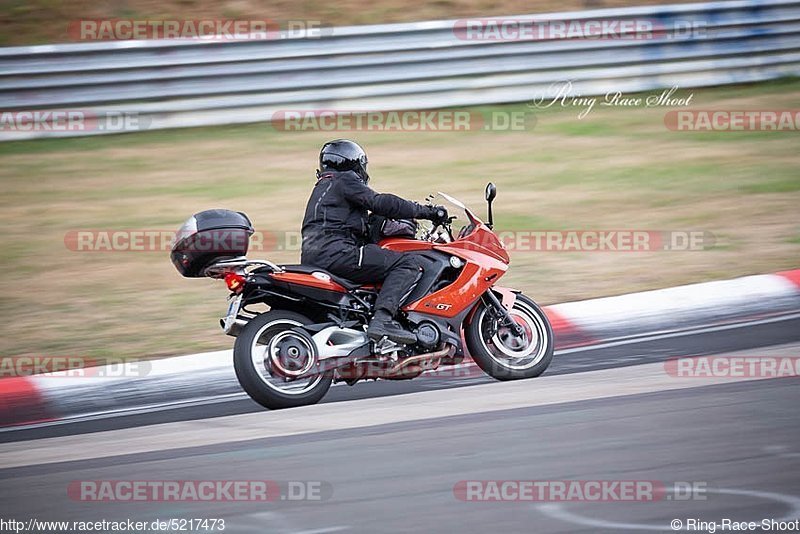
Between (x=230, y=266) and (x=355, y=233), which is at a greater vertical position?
(x=355, y=233)

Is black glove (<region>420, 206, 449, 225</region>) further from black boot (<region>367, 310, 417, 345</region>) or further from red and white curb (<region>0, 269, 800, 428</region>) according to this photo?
red and white curb (<region>0, 269, 800, 428</region>)

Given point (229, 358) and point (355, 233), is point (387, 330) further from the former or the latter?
point (229, 358)

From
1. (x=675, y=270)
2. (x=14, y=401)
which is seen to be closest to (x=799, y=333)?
(x=675, y=270)

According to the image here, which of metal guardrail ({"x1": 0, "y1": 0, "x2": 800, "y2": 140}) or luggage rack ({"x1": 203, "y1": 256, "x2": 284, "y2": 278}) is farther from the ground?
metal guardrail ({"x1": 0, "y1": 0, "x2": 800, "y2": 140})

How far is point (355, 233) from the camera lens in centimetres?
755

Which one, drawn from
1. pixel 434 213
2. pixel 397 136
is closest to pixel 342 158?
pixel 434 213

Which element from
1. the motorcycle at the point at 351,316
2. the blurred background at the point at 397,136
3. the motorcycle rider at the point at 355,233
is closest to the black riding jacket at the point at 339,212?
the motorcycle rider at the point at 355,233

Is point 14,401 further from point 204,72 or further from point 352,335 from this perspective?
point 204,72

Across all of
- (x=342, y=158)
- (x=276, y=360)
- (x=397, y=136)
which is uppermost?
(x=397, y=136)

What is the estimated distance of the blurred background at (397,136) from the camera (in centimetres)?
1080

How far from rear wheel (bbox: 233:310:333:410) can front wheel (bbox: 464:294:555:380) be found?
100 cm

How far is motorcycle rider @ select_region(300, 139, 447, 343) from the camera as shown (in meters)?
7.36

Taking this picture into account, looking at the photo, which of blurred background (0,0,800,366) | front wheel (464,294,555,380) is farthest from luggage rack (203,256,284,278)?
blurred background (0,0,800,366)

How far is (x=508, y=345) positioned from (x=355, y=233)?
3.95 feet
